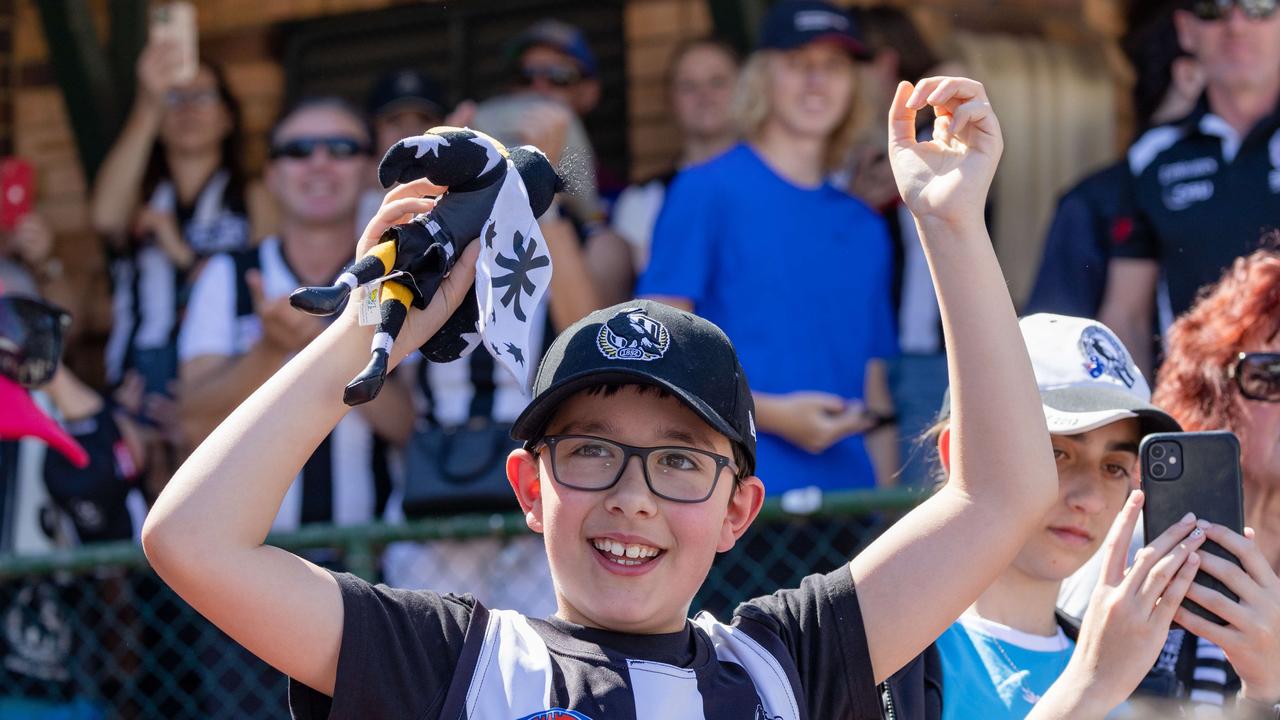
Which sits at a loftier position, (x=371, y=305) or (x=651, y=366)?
(x=371, y=305)

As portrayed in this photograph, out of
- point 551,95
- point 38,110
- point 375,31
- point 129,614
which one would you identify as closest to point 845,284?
point 551,95

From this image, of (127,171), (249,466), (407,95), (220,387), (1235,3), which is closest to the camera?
(249,466)

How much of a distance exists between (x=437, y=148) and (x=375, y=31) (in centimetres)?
465

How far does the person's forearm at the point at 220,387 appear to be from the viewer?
493 centimetres

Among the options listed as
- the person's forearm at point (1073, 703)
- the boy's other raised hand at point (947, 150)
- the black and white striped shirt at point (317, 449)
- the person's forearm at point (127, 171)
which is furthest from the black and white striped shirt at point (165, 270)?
the person's forearm at point (1073, 703)

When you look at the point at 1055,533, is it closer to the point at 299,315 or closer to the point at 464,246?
the point at 464,246

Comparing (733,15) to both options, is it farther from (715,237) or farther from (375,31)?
(375,31)

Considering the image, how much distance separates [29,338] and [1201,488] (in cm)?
278

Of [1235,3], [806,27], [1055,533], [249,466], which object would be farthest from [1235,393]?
[806,27]

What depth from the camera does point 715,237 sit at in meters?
4.58

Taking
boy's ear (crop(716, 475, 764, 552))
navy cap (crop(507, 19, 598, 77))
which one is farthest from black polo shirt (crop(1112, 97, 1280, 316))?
boy's ear (crop(716, 475, 764, 552))

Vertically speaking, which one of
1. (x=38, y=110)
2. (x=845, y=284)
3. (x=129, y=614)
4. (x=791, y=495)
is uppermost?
(x=38, y=110)

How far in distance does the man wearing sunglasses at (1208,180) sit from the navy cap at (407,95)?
2.15m

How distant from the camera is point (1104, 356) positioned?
9.18ft
